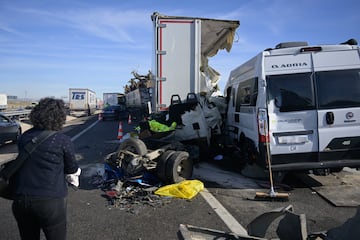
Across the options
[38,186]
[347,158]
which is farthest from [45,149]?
[347,158]

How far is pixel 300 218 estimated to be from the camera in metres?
Answer: 2.71

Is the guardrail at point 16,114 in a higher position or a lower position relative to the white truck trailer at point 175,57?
lower

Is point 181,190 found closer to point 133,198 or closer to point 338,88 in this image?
point 133,198

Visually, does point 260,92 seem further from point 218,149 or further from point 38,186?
point 38,186

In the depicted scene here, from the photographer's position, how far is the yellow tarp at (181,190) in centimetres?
573

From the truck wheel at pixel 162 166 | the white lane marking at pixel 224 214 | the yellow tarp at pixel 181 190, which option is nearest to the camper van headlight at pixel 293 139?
the white lane marking at pixel 224 214

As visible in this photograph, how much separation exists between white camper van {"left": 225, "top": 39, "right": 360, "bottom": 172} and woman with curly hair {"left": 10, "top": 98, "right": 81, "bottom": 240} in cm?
401

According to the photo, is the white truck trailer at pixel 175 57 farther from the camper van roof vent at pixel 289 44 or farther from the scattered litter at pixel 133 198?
the scattered litter at pixel 133 198

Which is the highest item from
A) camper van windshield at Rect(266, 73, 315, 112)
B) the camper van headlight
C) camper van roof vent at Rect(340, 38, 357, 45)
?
camper van roof vent at Rect(340, 38, 357, 45)

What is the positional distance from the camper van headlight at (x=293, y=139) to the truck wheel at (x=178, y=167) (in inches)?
78.1

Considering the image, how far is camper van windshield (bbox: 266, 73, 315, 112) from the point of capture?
5.83 metres

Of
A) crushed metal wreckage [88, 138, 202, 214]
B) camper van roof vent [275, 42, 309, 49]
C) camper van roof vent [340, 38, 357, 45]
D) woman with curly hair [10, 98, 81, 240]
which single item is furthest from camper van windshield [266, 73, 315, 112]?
woman with curly hair [10, 98, 81, 240]

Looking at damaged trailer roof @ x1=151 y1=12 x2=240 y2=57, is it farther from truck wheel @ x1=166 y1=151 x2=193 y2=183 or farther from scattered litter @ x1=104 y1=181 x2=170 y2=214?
scattered litter @ x1=104 y1=181 x2=170 y2=214

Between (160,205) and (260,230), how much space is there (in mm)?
2537
